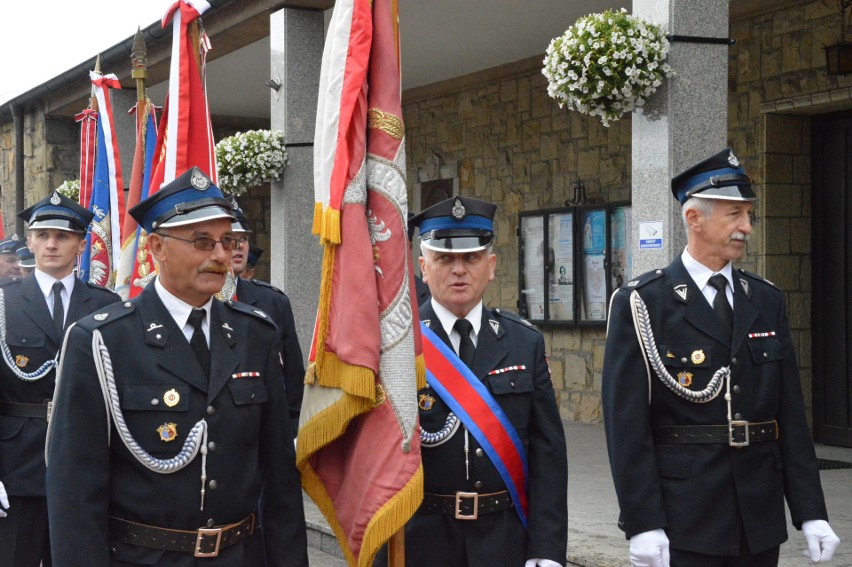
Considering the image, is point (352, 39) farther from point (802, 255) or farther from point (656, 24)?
point (802, 255)

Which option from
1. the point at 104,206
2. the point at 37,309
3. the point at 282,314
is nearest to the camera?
the point at 37,309

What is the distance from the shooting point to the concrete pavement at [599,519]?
584cm

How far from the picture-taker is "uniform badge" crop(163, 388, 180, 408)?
3.27 metres

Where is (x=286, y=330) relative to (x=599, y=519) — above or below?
above

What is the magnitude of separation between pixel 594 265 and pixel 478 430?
311 inches

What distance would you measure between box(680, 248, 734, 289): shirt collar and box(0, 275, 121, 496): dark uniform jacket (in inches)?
116

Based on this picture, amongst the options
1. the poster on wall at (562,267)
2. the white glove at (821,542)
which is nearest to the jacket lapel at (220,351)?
the white glove at (821,542)

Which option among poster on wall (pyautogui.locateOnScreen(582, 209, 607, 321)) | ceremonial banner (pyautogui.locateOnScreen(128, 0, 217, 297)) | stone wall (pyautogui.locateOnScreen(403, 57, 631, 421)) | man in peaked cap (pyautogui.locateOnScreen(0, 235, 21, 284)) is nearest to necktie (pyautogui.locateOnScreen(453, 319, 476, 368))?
ceremonial banner (pyautogui.locateOnScreen(128, 0, 217, 297))

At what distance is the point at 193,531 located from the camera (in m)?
3.26

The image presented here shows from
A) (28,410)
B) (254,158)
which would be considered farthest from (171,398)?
(254,158)

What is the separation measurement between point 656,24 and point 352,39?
2.86 meters

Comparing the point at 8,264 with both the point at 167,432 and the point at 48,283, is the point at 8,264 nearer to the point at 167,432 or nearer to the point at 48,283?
the point at 48,283

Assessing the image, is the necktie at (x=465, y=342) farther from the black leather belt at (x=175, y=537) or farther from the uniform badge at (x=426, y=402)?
the black leather belt at (x=175, y=537)

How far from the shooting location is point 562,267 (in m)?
11.9
